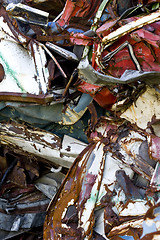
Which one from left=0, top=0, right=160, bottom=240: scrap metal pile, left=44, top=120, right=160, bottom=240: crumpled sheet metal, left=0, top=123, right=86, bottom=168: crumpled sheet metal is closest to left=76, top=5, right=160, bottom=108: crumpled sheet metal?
left=0, top=0, right=160, bottom=240: scrap metal pile

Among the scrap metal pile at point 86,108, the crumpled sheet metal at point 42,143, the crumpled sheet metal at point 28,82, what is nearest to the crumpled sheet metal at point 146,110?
the scrap metal pile at point 86,108

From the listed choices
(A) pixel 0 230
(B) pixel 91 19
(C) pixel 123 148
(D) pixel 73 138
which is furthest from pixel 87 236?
(B) pixel 91 19

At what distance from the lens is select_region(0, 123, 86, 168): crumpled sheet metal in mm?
2207

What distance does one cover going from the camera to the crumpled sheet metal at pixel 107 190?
5.29 feet

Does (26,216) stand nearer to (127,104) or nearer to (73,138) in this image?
(73,138)

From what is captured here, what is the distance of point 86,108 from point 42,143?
0.47 m

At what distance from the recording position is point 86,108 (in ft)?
6.69

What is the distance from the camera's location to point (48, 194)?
250cm

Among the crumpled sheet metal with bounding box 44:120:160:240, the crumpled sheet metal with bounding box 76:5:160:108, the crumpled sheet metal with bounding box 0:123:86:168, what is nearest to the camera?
the crumpled sheet metal with bounding box 76:5:160:108

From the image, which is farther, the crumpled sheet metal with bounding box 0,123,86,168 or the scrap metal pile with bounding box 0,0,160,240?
the crumpled sheet metal with bounding box 0,123,86,168

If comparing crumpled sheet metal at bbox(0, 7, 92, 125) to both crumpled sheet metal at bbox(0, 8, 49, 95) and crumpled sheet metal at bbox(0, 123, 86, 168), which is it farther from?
crumpled sheet metal at bbox(0, 123, 86, 168)

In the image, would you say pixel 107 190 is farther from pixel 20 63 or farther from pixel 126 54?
pixel 20 63

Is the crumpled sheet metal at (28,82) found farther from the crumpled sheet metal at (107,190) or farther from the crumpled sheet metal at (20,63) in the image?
the crumpled sheet metal at (107,190)

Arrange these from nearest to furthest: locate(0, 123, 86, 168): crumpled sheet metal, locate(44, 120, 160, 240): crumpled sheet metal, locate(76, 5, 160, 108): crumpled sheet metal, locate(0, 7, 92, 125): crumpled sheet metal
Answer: locate(76, 5, 160, 108): crumpled sheet metal → locate(44, 120, 160, 240): crumpled sheet metal → locate(0, 7, 92, 125): crumpled sheet metal → locate(0, 123, 86, 168): crumpled sheet metal
